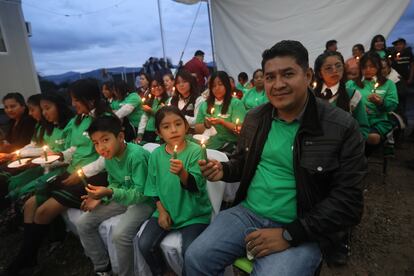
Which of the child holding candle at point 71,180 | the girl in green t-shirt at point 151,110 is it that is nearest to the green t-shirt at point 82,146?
the child holding candle at point 71,180

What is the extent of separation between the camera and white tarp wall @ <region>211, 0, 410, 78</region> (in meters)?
6.48

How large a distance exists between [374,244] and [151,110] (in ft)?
12.4

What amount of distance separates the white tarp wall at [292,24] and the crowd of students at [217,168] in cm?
331

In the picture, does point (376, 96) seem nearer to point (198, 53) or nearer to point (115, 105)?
point (115, 105)

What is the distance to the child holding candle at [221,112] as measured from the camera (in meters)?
3.63

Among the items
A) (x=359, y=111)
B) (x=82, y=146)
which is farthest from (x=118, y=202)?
(x=359, y=111)

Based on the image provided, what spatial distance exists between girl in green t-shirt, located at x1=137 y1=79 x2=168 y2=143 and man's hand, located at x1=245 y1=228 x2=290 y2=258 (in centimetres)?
338

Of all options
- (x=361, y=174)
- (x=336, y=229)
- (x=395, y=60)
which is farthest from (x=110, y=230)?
(x=395, y=60)

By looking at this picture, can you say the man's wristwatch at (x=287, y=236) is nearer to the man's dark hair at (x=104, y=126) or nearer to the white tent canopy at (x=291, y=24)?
the man's dark hair at (x=104, y=126)

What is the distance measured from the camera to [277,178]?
1.85 metres

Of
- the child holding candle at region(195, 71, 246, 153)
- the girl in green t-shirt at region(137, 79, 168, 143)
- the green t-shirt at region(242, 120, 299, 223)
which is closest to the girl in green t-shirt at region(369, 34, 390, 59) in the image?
the child holding candle at region(195, 71, 246, 153)

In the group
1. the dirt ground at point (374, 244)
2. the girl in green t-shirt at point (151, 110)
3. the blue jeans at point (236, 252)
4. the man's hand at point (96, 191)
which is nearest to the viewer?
the blue jeans at point (236, 252)

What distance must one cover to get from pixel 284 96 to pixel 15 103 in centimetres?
423

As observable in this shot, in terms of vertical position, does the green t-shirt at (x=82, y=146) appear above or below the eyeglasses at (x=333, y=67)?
below
